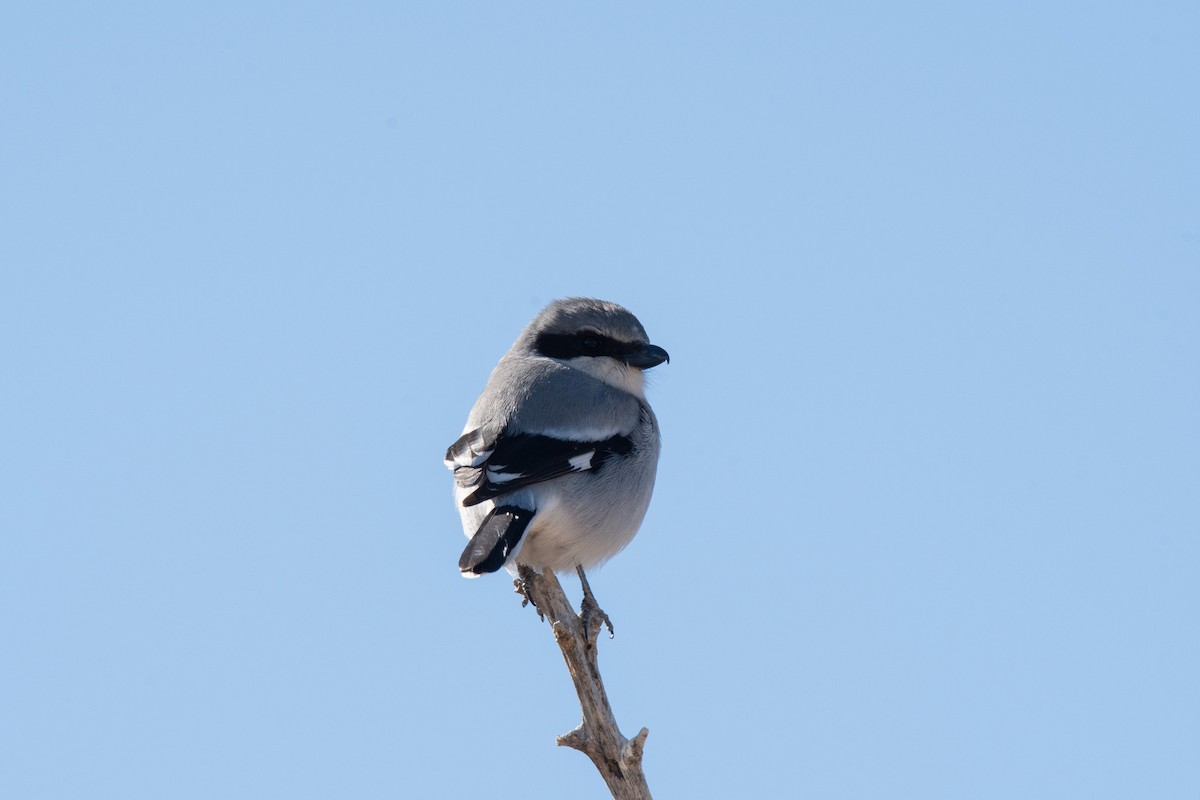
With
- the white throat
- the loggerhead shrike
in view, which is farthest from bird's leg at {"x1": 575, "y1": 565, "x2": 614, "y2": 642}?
the white throat

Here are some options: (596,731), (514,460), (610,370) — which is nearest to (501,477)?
(514,460)

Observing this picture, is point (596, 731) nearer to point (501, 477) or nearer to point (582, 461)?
point (501, 477)

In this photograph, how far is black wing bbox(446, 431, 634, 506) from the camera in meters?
5.47

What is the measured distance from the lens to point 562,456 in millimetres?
5691

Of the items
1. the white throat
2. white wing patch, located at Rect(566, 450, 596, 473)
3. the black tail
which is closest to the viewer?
the black tail

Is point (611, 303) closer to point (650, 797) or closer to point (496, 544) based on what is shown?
point (496, 544)

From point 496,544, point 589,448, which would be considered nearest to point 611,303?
point 589,448

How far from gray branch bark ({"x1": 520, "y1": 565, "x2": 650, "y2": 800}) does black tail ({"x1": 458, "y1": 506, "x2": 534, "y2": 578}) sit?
0.33 metres

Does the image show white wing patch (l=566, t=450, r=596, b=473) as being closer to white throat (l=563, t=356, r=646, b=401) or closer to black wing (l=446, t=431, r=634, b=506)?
black wing (l=446, t=431, r=634, b=506)

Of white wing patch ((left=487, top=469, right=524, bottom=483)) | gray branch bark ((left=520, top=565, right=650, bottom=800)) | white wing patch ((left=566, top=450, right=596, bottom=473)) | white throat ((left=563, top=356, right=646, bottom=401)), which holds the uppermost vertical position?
white throat ((left=563, top=356, right=646, bottom=401))

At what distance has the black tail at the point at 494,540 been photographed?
199 inches

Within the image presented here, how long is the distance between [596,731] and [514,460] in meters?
1.24

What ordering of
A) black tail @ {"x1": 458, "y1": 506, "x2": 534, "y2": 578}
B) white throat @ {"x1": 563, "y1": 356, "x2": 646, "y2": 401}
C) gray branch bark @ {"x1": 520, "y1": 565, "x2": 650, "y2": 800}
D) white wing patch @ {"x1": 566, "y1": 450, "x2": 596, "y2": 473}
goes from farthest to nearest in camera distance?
white throat @ {"x1": 563, "y1": 356, "x2": 646, "y2": 401}, white wing patch @ {"x1": 566, "y1": 450, "x2": 596, "y2": 473}, black tail @ {"x1": 458, "y1": 506, "x2": 534, "y2": 578}, gray branch bark @ {"x1": 520, "y1": 565, "x2": 650, "y2": 800}

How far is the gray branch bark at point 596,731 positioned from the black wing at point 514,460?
644 mm
